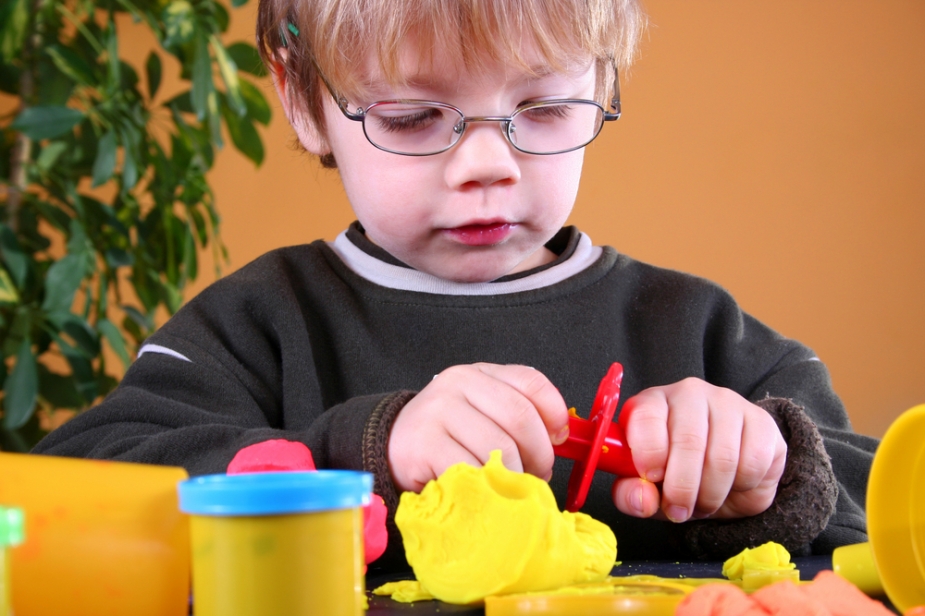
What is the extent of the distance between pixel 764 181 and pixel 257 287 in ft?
5.78

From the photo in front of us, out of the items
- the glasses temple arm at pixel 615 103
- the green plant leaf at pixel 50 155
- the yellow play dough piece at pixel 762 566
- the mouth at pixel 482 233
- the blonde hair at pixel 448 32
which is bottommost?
the yellow play dough piece at pixel 762 566

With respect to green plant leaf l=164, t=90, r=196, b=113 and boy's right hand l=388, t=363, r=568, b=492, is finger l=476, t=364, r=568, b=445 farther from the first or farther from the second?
green plant leaf l=164, t=90, r=196, b=113

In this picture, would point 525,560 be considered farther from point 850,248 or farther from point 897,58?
point 897,58

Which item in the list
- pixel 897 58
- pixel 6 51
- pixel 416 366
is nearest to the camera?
pixel 416 366

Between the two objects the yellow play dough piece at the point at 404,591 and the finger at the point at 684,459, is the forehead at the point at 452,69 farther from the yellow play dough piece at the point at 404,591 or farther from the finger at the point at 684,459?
the yellow play dough piece at the point at 404,591

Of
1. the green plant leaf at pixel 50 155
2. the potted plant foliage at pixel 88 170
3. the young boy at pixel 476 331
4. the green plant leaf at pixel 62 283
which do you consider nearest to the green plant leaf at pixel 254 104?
the potted plant foliage at pixel 88 170

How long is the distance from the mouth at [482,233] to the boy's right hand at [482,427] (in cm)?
25

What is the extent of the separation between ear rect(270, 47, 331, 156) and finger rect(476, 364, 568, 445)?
49cm

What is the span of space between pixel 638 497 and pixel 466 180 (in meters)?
0.32

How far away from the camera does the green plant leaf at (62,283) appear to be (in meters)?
1.45

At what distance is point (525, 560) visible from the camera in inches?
17.0

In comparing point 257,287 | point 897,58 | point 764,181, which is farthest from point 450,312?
point 897,58

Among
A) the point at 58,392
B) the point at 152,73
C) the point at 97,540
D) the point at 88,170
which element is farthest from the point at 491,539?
the point at 152,73

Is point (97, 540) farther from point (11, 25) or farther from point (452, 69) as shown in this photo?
point (11, 25)
